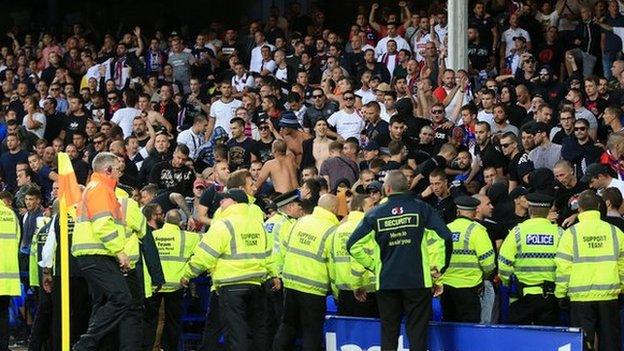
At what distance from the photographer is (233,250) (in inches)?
604

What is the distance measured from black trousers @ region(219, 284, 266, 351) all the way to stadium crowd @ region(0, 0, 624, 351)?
0.9 inches

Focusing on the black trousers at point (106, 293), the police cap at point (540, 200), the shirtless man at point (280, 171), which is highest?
the shirtless man at point (280, 171)

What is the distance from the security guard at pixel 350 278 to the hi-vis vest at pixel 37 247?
3519 millimetres

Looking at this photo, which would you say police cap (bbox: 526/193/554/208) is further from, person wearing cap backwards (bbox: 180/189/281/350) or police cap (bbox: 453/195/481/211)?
person wearing cap backwards (bbox: 180/189/281/350)

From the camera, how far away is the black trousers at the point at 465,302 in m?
15.2

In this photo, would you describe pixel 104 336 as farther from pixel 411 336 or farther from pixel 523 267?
pixel 523 267

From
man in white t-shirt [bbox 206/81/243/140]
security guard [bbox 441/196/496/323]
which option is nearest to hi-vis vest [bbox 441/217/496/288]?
security guard [bbox 441/196/496/323]

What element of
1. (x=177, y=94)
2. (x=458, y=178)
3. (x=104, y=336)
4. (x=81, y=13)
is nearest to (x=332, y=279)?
(x=104, y=336)

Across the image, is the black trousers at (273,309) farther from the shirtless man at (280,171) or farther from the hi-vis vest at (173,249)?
the shirtless man at (280,171)

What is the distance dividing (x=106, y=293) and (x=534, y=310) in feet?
14.0

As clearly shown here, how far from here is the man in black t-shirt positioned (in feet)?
66.8

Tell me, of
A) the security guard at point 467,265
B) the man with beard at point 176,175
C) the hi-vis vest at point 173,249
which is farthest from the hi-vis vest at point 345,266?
the man with beard at point 176,175

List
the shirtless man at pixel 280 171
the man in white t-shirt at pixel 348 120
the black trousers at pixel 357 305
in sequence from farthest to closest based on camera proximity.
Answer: the man in white t-shirt at pixel 348 120 < the shirtless man at pixel 280 171 < the black trousers at pixel 357 305

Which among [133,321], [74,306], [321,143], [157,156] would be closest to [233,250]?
[133,321]
